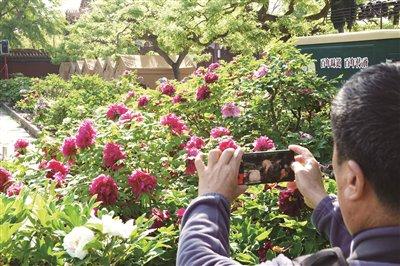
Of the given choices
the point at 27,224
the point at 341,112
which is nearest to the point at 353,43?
the point at 27,224

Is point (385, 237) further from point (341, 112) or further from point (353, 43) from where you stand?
point (353, 43)

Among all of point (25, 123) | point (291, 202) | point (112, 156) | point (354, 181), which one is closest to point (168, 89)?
point (112, 156)

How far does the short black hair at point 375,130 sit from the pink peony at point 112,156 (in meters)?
2.40

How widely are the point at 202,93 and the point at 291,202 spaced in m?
2.78

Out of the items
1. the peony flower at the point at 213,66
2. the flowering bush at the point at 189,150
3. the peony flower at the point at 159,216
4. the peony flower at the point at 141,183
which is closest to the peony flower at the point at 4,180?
the flowering bush at the point at 189,150

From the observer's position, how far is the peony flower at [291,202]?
2.97 metres

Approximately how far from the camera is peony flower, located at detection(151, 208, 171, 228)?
315 centimetres

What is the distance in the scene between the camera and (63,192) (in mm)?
3527

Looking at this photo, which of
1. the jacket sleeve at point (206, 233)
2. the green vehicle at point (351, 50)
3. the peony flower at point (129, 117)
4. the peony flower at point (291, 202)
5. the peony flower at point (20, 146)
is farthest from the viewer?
the green vehicle at point (351, 50)

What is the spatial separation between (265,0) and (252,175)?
17.0 meters

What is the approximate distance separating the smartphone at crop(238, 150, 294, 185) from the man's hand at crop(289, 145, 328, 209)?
0.09 feet

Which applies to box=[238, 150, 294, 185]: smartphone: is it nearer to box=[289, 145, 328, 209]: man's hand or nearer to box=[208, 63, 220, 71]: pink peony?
box=[289, 145, 328, 209]: man's hand

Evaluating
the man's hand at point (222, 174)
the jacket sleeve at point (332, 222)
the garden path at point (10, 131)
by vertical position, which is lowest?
the garden path at point (10, 131)

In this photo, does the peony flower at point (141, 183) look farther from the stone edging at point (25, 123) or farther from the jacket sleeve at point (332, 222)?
the stone edging at point (25, 123)
